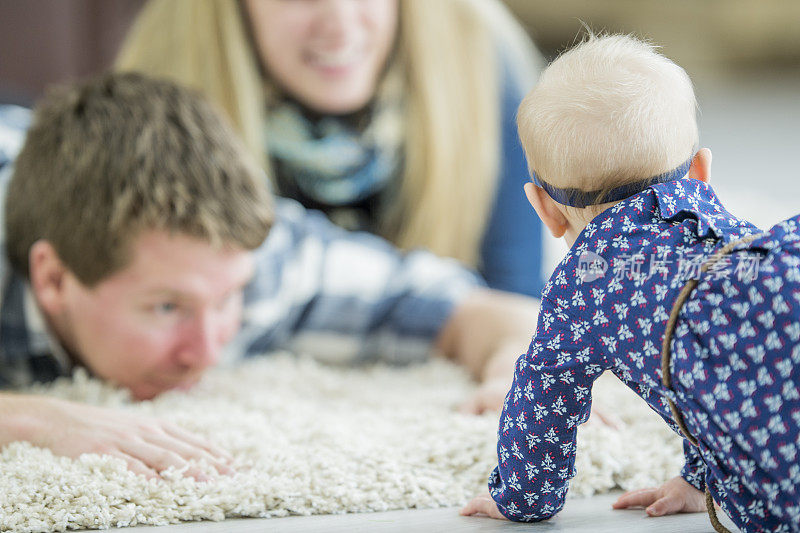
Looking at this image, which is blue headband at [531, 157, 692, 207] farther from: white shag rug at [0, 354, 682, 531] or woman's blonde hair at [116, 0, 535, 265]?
woman's blonde hair at [116, 0, 535, 265]

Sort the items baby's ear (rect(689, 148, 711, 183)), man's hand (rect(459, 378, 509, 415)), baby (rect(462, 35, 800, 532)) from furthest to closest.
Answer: man's hand (rect(459, 378, 509, 415))
baby's ear (rect(689, 148, 711, 183))
baby (rect(462, 35, 800, 532))

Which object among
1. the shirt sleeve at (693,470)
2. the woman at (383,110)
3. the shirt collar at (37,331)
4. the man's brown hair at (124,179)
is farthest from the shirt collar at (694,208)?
the woman at (383,110)

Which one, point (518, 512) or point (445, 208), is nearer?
point (518, 512)

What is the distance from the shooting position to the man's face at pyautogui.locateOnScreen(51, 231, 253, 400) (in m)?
0.88

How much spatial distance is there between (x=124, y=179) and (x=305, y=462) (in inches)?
15.4

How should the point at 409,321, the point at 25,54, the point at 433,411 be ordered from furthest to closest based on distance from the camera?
the point at 25,54 < the point at 409,321 < the point at 433,411

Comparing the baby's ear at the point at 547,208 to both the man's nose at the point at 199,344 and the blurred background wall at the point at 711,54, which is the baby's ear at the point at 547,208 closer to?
the man's nose at the point at 199,344

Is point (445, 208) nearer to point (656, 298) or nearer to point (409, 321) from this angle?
point (409, 321)

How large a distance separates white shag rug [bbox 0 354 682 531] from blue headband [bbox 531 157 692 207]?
0.71 feet

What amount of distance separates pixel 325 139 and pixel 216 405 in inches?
24.4

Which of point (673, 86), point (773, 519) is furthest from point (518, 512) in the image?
point (673, 86)

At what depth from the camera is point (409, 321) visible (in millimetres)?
1110

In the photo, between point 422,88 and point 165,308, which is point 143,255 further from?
point 422,88

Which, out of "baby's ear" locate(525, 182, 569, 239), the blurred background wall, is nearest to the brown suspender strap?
"baby's ear" locate(525, 182, 569, 239)
